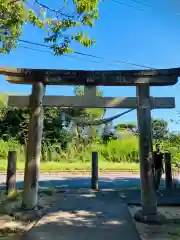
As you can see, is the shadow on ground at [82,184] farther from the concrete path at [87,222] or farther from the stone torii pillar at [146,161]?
the stone torii pillar at [146,161]

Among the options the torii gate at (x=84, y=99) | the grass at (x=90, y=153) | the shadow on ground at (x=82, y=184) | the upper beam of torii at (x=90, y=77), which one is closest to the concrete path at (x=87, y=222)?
the torii gate at (x=84, y=99)

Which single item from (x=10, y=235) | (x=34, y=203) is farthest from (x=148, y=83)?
(x=10, y=235)

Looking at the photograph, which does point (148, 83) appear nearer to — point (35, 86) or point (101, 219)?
point (35, 86)

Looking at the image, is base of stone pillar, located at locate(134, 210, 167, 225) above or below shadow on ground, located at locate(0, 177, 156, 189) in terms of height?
above

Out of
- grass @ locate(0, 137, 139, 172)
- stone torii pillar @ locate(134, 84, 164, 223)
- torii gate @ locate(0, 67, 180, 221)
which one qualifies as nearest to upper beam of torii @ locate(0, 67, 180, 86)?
torii gate @ locate(0, 67, 180, 221)

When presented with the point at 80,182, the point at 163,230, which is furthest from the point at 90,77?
the point at 80,182

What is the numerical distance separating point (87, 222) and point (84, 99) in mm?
2750

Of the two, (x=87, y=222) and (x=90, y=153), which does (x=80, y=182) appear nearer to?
(x=87, y=222)

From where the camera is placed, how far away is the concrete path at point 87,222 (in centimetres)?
478

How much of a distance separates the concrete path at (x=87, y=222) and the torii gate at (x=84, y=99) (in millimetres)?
877

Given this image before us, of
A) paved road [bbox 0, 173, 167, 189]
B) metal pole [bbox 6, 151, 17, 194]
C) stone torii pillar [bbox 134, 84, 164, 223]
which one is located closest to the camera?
stone torii pillar [bbox 134, 84, 164, 223]

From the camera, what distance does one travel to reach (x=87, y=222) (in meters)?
5.61

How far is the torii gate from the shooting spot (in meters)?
6.21

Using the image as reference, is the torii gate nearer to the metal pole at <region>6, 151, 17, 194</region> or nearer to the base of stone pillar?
the base of stone pillar
